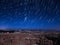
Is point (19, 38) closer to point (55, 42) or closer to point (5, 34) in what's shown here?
point (5, 34)

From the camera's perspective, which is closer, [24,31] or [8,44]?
[8,44]

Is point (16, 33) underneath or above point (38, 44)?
above

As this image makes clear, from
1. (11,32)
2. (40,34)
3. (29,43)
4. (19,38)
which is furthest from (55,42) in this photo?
(11,32)

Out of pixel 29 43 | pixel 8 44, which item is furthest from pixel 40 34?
pixel 8 44

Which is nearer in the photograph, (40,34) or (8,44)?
(8,44)

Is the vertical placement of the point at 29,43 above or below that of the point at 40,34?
below

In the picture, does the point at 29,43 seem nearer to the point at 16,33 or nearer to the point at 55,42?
the point at 16,33
